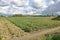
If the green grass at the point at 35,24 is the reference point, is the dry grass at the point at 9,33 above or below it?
above

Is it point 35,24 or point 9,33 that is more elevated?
point 9,33

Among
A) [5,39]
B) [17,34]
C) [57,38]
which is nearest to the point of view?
[57,38]

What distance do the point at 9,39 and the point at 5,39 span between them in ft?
1.46

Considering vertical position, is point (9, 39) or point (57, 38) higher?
point (57, 38)

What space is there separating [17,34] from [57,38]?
481 inches

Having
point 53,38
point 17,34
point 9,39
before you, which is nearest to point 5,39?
point 9,39

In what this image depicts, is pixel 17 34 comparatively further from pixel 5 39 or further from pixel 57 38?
pixel 57 38

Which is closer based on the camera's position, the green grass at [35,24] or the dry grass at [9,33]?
the dry grass at [9,33]

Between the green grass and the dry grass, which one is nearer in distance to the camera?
the dry grass

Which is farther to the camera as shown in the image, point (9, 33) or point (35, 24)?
point (35, 24)

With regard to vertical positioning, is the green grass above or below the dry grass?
below

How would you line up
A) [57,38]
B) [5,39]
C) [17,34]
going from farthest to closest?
[17,34], [5,39], [57,38]

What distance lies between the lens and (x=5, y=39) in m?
22.6

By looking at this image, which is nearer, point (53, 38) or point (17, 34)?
point (53, 38)
